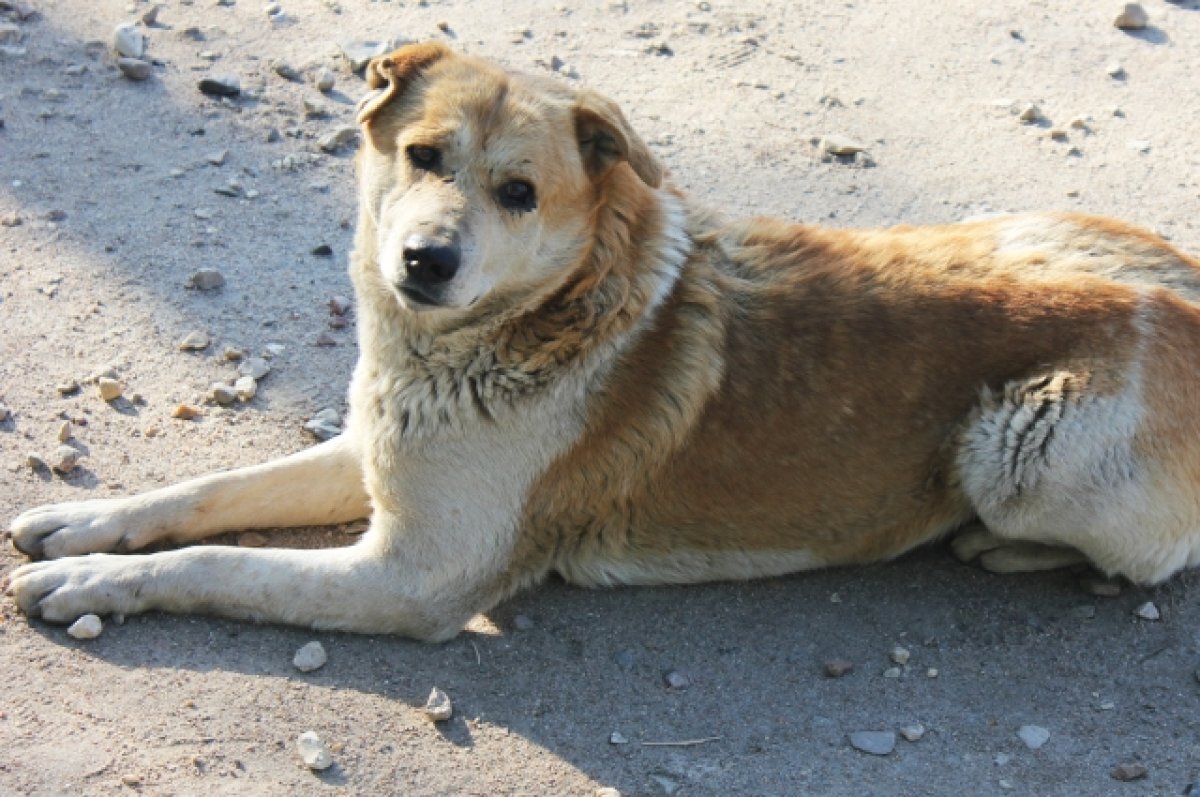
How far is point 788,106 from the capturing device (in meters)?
7.56

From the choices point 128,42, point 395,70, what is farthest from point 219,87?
point 395,70

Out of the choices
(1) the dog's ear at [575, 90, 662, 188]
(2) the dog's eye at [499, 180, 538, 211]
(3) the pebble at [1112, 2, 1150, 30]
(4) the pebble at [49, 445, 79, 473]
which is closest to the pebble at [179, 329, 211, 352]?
(4) the pebble at [49, 445, 79, 473]

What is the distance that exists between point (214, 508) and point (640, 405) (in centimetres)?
146

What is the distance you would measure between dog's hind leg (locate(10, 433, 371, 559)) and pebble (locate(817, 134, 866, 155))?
3313 millimetres

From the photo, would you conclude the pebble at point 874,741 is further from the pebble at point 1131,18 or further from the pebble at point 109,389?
the pebble at point 1131,18

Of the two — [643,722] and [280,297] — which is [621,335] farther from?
[280,297]

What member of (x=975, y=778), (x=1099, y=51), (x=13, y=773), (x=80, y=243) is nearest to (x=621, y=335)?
(x=975, y=778)

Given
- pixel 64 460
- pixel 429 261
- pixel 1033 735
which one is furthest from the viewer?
pixel 64 460

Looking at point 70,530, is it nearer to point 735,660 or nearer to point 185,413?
point 185,413

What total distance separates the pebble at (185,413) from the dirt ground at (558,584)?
0.05m

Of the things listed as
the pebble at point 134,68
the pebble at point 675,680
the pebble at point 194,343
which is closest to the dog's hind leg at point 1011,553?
the pebble at point 675,680

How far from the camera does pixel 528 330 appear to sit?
4535 mm

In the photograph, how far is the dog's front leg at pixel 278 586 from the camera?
14.3 feet

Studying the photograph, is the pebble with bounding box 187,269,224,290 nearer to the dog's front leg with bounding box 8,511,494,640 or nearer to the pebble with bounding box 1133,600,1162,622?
the dog's front leg with bounding box 8,511,494,640
